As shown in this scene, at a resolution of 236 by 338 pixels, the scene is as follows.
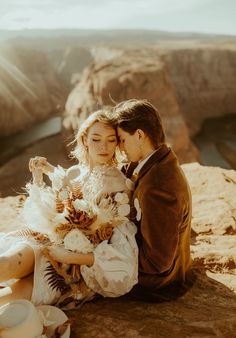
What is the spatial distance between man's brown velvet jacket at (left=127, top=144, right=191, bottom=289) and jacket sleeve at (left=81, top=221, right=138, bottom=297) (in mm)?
81

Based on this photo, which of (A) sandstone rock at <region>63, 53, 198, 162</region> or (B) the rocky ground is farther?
(A) sandstone rock at <region>63, 53, 198, 162</region>

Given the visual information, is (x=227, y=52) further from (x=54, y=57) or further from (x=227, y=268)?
(x=227, y=268)

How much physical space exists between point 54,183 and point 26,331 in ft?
4.96

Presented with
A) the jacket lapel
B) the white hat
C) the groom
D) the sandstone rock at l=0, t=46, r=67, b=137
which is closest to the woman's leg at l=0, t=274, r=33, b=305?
the white hat

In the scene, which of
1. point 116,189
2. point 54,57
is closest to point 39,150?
point 116,189

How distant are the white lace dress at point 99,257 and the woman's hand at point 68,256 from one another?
0.06 metres

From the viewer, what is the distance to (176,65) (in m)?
48.4

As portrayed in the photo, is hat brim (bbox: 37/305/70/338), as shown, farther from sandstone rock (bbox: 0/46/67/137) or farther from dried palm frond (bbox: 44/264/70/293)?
sandstone rock (bbox: 0/46/67/137)

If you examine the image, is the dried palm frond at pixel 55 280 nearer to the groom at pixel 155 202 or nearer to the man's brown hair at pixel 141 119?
the groom at pixel 155 202

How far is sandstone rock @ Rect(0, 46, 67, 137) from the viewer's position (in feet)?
123

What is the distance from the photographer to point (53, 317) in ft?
8.84

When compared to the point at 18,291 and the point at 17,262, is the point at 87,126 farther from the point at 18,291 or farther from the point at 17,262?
the point at 18,291

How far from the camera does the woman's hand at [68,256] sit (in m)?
2.80

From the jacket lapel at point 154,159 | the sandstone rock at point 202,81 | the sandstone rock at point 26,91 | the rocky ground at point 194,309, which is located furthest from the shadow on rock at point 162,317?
the sandstone rock at point 202,81
